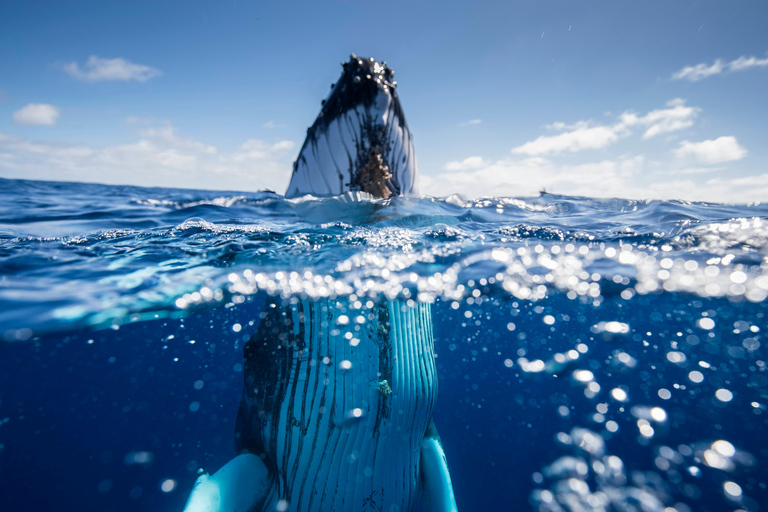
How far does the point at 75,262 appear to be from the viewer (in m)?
3.76

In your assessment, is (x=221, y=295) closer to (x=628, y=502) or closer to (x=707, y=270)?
(x=707, y=270)

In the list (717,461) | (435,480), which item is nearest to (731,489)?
(717,461)

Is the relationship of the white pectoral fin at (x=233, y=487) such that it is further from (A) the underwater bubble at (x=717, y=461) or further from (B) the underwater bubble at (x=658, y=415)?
(B) the underwater bubble at (x=658, y=415)

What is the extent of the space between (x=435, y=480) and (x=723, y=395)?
22.3m

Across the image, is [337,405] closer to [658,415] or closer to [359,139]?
[359,139]

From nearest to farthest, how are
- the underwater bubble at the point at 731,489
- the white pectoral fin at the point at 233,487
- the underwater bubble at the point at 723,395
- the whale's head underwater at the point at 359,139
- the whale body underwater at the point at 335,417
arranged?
the white pectoral fin at the point at 233,487
the whale body underwater at the point at 335,417
the whale's head underwater at the point at 359,139
the underwater bubble at the point at 731,489
the underwater bubble at the point at 723,395

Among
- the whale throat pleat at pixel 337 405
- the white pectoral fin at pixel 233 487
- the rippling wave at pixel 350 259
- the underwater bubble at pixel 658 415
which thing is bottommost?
the underwater bubble at pixel 658 415

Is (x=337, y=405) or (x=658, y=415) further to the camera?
(x=658, y=415)

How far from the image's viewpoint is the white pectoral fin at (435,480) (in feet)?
10.2

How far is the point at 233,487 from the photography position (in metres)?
2.81

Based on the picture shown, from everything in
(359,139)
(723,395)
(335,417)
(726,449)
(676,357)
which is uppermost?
(359,139)

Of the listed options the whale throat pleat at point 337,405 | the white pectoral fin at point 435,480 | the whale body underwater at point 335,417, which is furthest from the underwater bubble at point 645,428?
the whale throat pleat at point 337,405

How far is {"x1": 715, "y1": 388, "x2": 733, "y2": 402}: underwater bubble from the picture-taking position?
17177 mm

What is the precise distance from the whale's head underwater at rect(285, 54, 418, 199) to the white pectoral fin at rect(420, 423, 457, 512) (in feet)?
11.5
